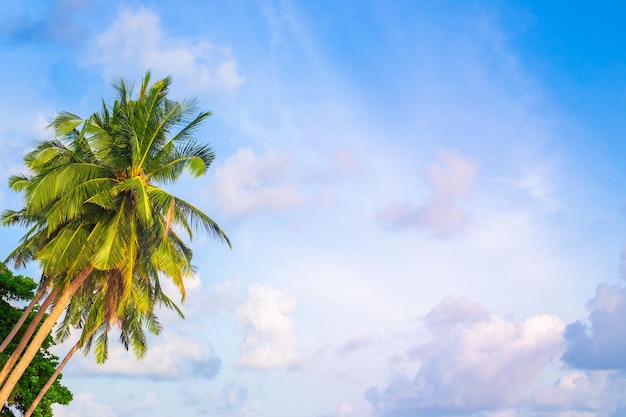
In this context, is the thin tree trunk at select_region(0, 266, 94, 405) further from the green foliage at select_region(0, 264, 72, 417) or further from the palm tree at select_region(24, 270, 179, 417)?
the green foliage at select_region(0, 264, 72, 417)

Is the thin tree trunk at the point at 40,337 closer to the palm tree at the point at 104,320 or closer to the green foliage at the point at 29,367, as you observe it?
the palm tree at the point at 104,320

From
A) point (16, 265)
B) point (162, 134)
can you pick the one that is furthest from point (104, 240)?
point (16, 265)

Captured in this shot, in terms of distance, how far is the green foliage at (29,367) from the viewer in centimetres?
2778

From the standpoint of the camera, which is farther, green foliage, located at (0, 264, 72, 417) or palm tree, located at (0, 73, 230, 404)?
green foliage, located at (0, 264, 72, 417)

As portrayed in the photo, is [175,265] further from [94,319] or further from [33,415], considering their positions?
[33,415]

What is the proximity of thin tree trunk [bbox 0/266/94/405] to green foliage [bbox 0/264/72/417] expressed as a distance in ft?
20.7

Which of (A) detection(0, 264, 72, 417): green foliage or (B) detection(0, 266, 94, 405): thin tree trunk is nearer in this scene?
(B) detection(0, 266, 94, 405): thin tree trunk

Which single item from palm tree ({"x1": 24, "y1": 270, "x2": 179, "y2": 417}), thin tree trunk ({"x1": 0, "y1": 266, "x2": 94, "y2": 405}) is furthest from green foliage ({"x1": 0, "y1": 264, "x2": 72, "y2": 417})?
thin tree trunk ({"x1": 0, "y1": 266, "x2": 94, "y2": 405})

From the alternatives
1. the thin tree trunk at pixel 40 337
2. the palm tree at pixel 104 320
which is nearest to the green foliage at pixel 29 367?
the palm tree at pixel 104 320

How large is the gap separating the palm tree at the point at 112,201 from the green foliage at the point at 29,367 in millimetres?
4547

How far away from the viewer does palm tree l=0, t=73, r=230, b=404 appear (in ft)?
71.4

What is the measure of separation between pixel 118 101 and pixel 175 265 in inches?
257

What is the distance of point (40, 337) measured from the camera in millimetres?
21422

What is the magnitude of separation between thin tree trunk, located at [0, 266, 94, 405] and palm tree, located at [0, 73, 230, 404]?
0.11 feet
